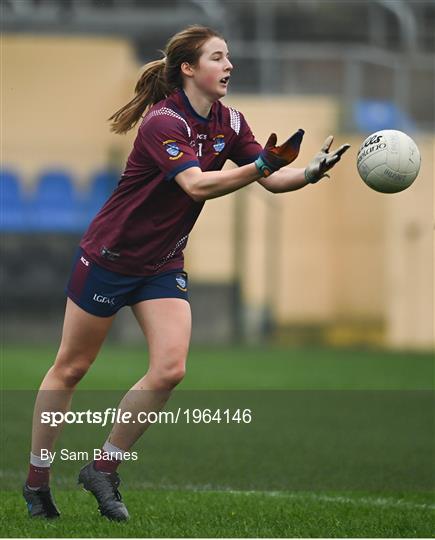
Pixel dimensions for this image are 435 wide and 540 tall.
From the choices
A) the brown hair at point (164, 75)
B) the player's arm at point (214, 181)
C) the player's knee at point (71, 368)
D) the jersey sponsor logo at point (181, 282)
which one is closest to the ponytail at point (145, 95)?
the brown hair at point (164, 75)

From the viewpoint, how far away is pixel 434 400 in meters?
11.8

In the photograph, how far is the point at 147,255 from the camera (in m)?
5.60

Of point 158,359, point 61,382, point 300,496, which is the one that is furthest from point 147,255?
point 300,496

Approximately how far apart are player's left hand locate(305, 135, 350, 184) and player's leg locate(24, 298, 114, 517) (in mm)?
1105

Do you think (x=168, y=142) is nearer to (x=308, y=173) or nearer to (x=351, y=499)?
(x=308, y=173)

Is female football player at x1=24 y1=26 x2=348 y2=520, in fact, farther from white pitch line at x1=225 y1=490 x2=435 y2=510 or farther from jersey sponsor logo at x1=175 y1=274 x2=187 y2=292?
white pitch line at x1=225 y1=490 x2=435 y2=510

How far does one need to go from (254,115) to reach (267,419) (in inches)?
389

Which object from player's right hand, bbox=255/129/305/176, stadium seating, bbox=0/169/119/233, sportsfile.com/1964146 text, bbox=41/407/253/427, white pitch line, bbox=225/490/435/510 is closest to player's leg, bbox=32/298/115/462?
player's right hand, bbox=255/129/305/176

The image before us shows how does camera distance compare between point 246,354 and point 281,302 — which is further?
point 281,302

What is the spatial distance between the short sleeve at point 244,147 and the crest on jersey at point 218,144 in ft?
0.43

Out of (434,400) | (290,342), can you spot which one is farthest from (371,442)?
(290,342)

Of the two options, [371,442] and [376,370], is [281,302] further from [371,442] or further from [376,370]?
[371,442]

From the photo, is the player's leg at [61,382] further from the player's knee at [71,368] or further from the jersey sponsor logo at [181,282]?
the jersey sponsor logo at [181,282]

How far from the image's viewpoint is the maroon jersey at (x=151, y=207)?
555 centimetres
